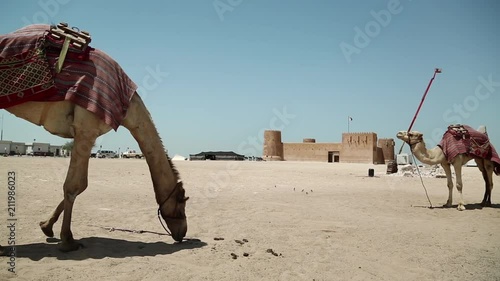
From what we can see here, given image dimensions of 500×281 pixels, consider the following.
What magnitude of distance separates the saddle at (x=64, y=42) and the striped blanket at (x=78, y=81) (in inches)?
2.5

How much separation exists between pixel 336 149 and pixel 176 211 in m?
60.5

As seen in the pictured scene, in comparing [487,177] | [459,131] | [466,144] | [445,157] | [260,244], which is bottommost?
[260,244]

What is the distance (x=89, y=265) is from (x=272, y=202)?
6841mm

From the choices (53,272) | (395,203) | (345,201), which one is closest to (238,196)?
(345,201)

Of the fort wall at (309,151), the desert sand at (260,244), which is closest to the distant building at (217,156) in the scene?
the fort wall at (309,151)

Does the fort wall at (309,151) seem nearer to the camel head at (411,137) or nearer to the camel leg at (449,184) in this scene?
the camel leg at (449,184)

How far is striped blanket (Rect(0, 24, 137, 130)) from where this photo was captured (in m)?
4.17

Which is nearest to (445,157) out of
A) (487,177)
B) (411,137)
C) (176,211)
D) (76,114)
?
(411,137)

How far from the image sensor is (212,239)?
570 centimetres

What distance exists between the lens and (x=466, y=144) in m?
10.5

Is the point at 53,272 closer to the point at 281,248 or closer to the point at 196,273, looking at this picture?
the point at 196,273

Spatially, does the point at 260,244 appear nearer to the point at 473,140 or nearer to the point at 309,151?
the point at 473,140

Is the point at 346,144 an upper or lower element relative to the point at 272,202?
upper

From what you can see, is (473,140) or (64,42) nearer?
(64,42)
